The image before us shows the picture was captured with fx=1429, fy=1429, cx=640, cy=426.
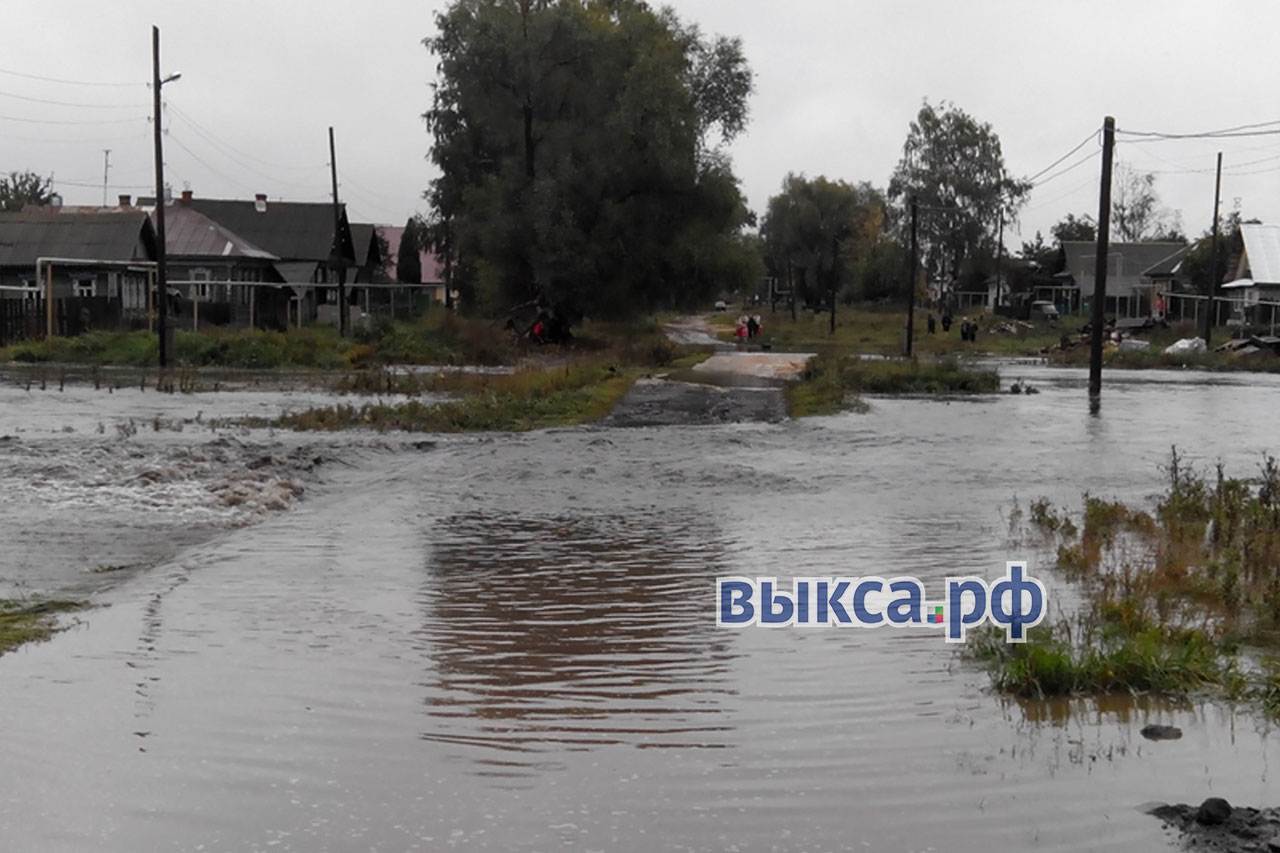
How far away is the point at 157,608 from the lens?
10148 mm

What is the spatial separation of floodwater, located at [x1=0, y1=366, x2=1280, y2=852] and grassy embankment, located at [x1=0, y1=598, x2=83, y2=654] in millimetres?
172

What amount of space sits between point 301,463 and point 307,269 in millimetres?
49680

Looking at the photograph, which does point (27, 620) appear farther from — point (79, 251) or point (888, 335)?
point (888, 335)

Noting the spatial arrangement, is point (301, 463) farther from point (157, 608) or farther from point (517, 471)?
point (157, 608)

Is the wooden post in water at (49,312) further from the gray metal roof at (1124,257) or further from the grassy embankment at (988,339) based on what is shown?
the gray metal roof at (1124,257)

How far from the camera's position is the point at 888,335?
7669 cm

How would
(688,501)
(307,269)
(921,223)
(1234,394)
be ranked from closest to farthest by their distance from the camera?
(688,501)
(1234,394)
(307,269)
(921,223)

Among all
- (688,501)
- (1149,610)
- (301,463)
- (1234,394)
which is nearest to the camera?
(1149,610)

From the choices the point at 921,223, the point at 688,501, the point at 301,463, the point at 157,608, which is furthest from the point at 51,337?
the point at 921,223

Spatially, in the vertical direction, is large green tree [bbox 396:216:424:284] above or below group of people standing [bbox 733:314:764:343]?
above

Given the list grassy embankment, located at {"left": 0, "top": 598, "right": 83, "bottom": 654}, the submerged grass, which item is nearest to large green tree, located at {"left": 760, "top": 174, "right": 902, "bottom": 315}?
the submerged grass

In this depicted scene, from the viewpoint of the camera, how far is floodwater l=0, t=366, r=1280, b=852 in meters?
5.87

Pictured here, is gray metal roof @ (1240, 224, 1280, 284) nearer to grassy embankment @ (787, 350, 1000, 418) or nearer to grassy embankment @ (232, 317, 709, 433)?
grassy embankment @ (787, 350, 1000, 418)

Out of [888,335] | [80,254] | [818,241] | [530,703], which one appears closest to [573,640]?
[530,703]
